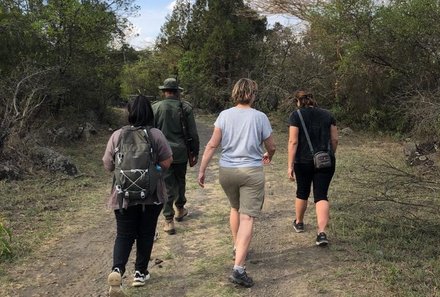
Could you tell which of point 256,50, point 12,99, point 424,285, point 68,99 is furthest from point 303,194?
point 256,50

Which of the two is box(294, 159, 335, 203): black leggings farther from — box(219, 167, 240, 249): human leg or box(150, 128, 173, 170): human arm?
box(150, 128, 173, 170): human arm

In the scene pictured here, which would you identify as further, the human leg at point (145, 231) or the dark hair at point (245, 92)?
the dark hair at point (245, 92)

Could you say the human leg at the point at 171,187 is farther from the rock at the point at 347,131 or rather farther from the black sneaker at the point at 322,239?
the rock at the point at 347,131

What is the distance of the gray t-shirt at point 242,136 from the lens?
4.43 meters

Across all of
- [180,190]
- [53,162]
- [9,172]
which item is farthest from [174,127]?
[53,162]

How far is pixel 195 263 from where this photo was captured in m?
5.01

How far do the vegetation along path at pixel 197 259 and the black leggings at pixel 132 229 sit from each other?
37cm

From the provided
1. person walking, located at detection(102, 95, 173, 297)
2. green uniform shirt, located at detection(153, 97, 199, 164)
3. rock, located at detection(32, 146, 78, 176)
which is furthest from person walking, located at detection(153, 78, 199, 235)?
rock, located at detection(32, 146, 78, 176)

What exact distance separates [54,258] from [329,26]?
12.6 metres

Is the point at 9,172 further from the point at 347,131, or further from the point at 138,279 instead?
the point at 347,131

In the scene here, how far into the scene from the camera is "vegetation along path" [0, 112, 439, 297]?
4328mm

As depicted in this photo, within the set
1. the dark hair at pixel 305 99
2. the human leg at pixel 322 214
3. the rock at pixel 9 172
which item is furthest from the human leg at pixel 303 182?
the rock at pixel 9 172

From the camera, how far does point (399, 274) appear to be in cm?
442

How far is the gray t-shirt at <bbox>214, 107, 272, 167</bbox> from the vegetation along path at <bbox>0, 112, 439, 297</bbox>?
113 cm
